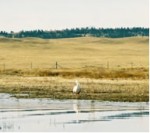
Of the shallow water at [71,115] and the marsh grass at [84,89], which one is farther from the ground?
the shallow water at [71,115]

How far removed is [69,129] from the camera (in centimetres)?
2173

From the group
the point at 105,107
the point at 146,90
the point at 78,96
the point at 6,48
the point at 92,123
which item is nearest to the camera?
the point at 92,123

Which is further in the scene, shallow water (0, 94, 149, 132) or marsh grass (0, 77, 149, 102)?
marsh grass (0, 77, 149, 102)

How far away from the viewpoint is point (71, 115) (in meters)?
25.9

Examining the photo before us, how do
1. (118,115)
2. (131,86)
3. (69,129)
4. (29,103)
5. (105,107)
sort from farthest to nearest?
(131,86) < (29,103) < (105,107) < (118,115) < (69,129)

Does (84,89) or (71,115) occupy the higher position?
(71,115)

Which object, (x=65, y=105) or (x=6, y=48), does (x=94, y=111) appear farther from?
(x=6, y=48)

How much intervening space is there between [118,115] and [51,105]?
4.76 metres

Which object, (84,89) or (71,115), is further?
(84,89)

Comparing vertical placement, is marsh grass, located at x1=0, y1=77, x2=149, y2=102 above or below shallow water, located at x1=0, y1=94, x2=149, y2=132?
below

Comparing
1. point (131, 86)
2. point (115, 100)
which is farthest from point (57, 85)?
point (115, 100)

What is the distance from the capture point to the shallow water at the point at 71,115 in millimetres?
22391

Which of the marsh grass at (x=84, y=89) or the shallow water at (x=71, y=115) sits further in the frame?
the marsh grass at (x=84, y=89)

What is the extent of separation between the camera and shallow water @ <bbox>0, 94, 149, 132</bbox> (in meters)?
22.4
